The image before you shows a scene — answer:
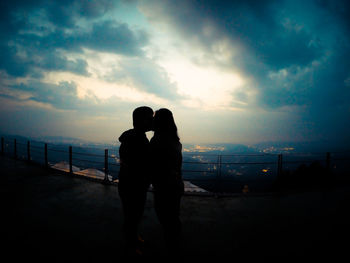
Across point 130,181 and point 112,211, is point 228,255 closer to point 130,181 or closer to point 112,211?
point 130,181

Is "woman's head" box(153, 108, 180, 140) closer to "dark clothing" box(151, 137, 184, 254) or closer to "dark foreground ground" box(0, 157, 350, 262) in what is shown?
"dark clothing" box(151, 137, 184, 254)

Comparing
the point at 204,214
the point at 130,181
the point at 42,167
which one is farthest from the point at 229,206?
the point at 42,167

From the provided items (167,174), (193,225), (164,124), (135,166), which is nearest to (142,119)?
(164,124)

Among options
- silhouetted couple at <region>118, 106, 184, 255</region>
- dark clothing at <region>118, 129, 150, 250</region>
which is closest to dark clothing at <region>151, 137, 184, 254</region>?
silhouetted couple at <region>118, 106, 184, 255</region>

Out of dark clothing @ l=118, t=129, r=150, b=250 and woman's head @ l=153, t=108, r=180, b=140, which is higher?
woman's head @ l=153, t=108, r=180, b=140

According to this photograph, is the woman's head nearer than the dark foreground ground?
Yes

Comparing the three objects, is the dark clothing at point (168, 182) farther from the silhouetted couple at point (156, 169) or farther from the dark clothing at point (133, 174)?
the dark clothing at point (133, 174)

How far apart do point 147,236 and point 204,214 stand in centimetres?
121

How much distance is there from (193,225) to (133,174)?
5.54 ft

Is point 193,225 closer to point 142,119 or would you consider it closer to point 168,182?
point 168,182

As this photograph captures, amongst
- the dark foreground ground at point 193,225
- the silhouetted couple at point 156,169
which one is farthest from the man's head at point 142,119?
the dark foreground ground at point 193,225

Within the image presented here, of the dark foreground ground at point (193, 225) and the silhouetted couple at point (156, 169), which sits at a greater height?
the silhouetted couple at point (156, 169)

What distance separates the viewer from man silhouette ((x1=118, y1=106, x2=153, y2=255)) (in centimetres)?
158

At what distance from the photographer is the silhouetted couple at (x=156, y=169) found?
1.54 metres
